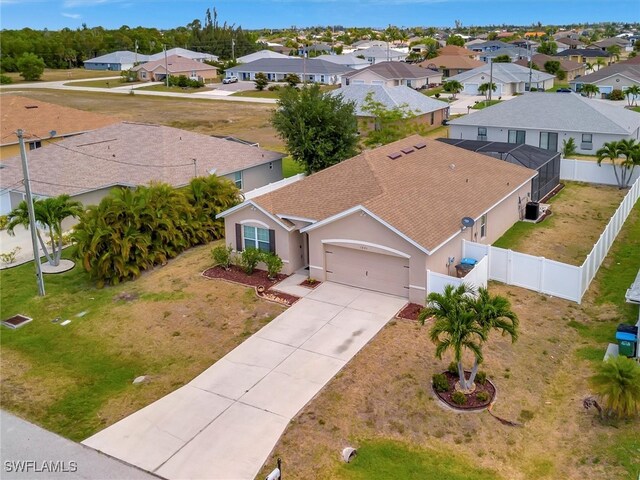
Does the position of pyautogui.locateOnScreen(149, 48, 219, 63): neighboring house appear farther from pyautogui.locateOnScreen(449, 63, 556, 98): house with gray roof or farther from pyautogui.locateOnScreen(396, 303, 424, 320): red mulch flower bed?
pyautogui.locateOnScreen(396, 303, 424, 320): red mulch flower bed

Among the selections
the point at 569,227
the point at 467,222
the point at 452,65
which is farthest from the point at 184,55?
the point at 467,222

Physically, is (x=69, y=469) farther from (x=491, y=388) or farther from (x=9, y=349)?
(x=491, y=388)

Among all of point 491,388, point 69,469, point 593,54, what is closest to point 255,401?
point 69,469

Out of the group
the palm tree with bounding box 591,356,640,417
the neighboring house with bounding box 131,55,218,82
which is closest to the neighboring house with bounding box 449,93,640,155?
the palm tree with bounding box 591,356,640,417

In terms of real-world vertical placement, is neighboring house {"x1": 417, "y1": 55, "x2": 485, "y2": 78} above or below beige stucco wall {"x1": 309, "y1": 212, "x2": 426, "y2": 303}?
above

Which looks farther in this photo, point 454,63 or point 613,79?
point 454,63

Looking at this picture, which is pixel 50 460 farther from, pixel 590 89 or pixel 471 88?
pixel 471 88

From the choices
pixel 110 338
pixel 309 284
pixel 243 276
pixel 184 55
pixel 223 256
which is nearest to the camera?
pixel 110 338

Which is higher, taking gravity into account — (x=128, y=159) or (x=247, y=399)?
(x=128, y=159)
